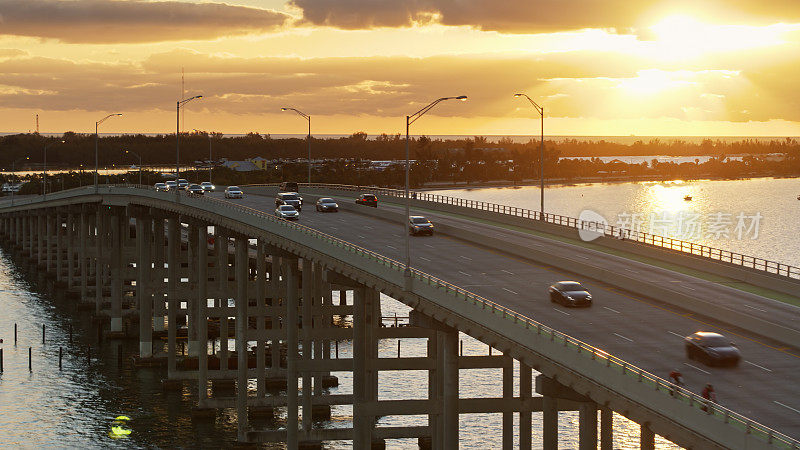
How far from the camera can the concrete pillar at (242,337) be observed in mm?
66750

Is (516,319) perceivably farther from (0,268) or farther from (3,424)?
(0,268)

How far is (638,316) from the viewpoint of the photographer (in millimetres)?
47219

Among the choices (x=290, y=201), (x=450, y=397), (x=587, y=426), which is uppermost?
(x=290, y=201)

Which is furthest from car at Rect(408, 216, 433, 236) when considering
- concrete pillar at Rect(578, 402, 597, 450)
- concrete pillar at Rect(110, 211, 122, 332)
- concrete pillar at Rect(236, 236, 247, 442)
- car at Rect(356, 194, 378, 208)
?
concrete pillar at Rect(578, 402, 597, 450)

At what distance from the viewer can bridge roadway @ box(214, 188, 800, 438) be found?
34.8 meters

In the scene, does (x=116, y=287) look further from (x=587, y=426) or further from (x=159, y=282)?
(x=587, y=426)

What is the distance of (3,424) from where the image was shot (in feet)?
234

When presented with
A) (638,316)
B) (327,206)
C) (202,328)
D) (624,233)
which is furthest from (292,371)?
(327,206)

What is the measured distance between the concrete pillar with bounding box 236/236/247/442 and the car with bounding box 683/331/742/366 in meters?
34.4

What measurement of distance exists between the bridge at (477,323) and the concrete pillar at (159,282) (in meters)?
0.25

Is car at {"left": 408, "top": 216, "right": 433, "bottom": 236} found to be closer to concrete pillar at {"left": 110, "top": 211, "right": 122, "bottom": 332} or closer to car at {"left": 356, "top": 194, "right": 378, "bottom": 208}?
car at {"left": 356, "top": 194, "right": 378, "bottom": 208}

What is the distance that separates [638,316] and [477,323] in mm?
10700

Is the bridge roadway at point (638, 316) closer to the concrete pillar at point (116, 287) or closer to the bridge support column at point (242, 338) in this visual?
the bridge support column at point (242, 338)

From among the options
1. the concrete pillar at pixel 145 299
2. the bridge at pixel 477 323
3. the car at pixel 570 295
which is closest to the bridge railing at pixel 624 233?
the bridge at pixel 477 323
